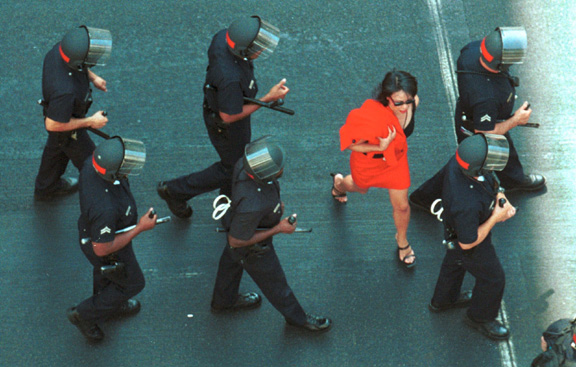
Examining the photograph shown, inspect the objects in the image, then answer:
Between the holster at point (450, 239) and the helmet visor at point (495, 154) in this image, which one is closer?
the helmet visor at point (495, 154)

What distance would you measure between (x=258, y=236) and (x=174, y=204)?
164 centimetres

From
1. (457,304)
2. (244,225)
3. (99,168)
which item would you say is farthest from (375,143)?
(99,168)

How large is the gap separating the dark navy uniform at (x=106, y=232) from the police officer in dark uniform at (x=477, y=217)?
2.37 meters

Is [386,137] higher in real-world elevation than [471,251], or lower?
higher

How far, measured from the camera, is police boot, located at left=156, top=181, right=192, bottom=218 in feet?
23.9

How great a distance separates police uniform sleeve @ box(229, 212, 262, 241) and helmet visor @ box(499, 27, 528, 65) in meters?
2.39

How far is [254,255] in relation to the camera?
602 centimetres

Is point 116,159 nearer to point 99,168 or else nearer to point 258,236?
point 99,168

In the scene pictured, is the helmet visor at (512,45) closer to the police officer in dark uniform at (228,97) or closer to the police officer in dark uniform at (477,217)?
the police officer in dark uniform at (477,217)

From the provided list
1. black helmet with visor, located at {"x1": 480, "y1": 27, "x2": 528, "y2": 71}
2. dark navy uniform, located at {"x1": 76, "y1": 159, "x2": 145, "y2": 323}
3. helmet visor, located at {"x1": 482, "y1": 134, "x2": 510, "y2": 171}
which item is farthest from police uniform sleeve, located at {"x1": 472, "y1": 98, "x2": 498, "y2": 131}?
dark navy uniform, located at {"x1": 76, "y1": 159, "x2": 145, "y2": 323}

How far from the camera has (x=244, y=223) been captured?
5.75 meters

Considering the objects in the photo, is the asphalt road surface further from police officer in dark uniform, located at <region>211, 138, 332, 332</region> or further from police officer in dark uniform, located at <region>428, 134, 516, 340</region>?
police officer in dark uniform, located at <region>428, 134, 516, 340</region>

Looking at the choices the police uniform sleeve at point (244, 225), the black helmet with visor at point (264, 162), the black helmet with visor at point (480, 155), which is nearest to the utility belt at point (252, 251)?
the police uniform sleeve at point (244, 225)

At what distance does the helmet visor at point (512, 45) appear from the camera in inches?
251
